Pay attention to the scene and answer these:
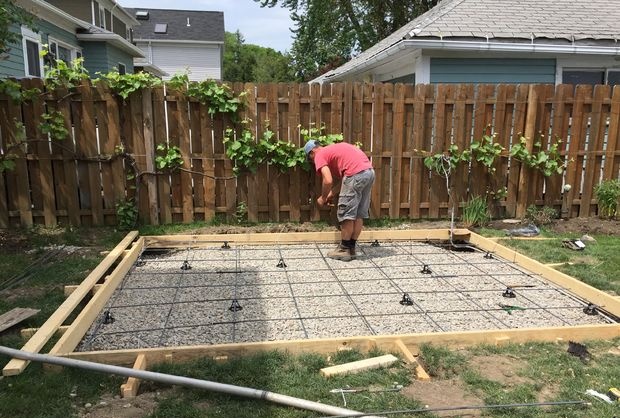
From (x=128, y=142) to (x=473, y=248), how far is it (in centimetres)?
473

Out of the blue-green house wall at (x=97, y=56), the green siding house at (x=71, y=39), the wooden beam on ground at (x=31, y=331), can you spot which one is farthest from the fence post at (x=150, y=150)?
the blue-green house wall at (x=97, y=56)

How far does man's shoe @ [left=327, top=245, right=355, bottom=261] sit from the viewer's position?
573 centimetres

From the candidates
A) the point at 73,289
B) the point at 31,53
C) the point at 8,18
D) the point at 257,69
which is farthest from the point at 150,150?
the point at 257,69

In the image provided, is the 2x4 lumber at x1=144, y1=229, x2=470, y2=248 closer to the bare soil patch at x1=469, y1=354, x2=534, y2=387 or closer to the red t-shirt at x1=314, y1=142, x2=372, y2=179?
the red t-shirt at x1=314, y1=142, x2=372, y2=179

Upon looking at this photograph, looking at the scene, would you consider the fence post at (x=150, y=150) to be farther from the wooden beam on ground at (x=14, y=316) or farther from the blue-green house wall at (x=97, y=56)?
the blue-green house wall at (x=97, y=56)

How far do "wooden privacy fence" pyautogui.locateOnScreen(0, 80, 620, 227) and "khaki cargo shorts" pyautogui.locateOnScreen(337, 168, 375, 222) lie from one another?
1.39 m

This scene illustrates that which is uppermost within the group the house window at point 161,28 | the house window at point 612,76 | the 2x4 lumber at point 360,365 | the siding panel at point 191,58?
the house window at point 161,28

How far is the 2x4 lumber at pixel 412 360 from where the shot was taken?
3033mm

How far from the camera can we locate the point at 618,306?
408 cm

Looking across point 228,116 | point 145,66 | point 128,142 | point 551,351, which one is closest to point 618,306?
point 551,351

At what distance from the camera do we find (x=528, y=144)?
7168 millimetres

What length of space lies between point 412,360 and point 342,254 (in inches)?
104

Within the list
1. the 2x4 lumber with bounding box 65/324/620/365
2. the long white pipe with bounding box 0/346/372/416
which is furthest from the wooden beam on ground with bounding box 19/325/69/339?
the long white pipe with bounding box 0/346/372/416

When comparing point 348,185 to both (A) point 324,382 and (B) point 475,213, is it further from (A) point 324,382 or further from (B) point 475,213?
(A) point 324,382
